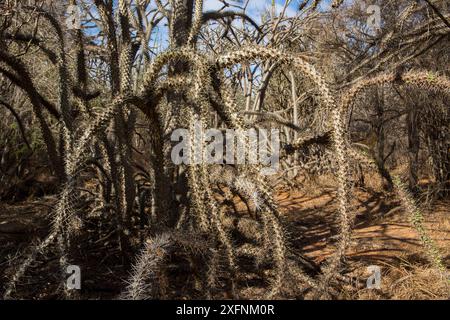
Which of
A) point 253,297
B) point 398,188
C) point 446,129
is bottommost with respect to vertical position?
point 253,297

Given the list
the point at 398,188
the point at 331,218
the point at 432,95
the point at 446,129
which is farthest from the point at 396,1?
the point at 398,188

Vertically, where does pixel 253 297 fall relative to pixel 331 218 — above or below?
below

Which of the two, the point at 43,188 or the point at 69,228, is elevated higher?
the point at 43,188

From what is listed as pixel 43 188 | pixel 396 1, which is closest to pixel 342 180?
pixel 396 1

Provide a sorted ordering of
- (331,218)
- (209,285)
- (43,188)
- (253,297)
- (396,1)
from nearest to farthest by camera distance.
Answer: (209,285), (253,297), (331,218), (396,1), (43,188)

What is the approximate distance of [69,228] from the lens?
8.61 feet

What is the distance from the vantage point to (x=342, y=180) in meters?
2.55

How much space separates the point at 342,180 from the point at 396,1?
5274 millimetres

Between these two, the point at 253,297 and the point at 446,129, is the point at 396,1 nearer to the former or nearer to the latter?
the point at 446,129

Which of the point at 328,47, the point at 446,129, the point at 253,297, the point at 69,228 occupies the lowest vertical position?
the point at 253,297

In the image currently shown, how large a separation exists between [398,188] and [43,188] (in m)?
6.74
